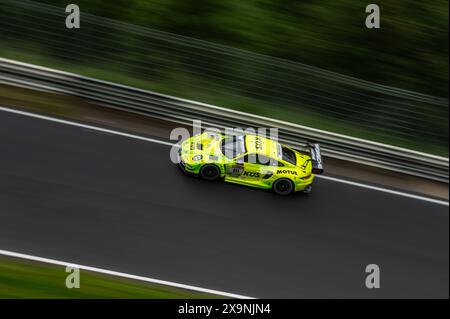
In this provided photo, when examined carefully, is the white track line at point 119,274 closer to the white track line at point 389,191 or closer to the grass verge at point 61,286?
the grass verge at point 61,286

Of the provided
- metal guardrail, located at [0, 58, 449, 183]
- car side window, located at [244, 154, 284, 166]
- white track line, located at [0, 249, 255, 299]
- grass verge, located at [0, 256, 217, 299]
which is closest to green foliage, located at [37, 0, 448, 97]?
metal guardrail, located at [0, 58, 449, 183]

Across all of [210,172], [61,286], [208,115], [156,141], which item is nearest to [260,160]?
[210,172]

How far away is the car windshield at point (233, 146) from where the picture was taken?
41.4ft

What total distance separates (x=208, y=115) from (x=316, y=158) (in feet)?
9.60

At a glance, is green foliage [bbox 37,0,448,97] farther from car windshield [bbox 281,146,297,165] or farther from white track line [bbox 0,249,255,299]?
white track line [bbox 0,249,255,299]

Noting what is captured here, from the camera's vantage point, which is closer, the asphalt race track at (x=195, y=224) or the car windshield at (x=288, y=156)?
the asphalt race track at (x=195, y=224)

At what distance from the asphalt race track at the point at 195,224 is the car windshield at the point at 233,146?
735mm

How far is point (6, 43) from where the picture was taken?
14.4m

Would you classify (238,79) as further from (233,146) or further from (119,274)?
(119,274)

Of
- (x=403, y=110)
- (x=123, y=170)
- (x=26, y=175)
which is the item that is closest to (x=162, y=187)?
(x=123, y=170)

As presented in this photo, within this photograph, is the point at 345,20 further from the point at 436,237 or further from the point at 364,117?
the point at 436,237

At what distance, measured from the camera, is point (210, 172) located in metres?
12.6

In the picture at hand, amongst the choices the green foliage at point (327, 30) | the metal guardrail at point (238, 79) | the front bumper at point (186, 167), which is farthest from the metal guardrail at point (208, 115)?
the green foliage at point (327, 30)

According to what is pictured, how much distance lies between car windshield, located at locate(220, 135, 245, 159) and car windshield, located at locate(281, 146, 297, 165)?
0.95 meters
